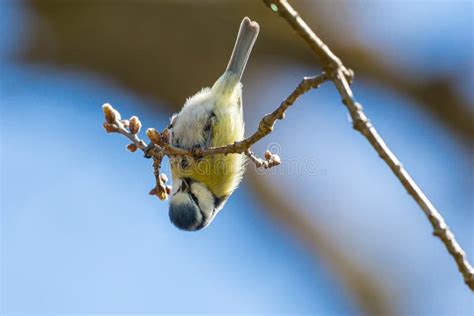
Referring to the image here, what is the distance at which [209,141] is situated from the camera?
2.51 meters

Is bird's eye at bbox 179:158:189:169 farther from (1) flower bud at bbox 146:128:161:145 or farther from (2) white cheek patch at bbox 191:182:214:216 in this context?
(1) flower bud at bbox 146:128:161:145

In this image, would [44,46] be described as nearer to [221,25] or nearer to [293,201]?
[221,25]

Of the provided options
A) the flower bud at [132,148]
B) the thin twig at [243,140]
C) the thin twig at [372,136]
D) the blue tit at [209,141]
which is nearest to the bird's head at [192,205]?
the blue tit at [209,141]

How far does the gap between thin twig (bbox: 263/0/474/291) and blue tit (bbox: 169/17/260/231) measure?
4.86ft

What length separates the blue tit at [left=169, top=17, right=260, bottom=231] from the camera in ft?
8.22

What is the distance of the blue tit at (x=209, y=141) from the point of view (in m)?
2.51

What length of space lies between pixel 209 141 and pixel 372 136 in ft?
5.24

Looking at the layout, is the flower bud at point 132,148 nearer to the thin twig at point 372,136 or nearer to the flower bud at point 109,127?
the flower bud at point 109,127

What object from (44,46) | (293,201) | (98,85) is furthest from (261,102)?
(44,46)

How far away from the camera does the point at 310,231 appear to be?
11.6 ft

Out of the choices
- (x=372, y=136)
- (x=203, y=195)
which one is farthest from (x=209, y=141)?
(x=372, y=136)

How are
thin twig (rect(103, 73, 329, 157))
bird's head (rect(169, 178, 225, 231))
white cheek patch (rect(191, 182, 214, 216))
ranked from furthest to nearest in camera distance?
white cheek patch (rect(191, 182, 214, 216)) → bird's head (rect(169, 178, 225, 231)) → thin twig (rect(103, 73, 329, 157))

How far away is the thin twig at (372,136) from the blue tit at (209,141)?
1.48 metres

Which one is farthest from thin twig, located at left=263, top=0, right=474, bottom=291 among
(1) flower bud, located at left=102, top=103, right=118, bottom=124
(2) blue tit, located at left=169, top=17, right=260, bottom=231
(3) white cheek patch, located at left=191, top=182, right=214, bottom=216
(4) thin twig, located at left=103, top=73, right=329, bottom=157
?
(3) white cheek patch, located at left=191, top=182, right=214, bottom=216
